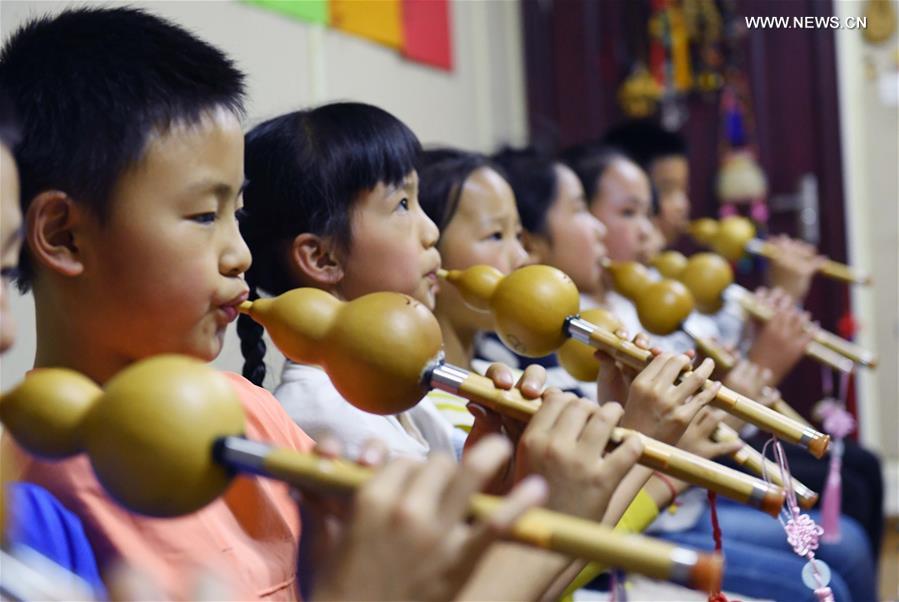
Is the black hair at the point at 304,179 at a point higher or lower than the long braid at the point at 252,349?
higher

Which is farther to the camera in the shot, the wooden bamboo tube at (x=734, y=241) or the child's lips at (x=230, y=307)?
the wooden bamboo tube at (x=734, y=241)

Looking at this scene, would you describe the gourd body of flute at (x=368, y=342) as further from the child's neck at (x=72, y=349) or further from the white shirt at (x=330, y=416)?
the white shirt at (x=330, y=416)

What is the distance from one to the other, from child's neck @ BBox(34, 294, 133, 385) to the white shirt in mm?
303

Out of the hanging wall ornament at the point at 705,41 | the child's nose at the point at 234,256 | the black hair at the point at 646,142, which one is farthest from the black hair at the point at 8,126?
the hanging wall ornament at the point at 705,41

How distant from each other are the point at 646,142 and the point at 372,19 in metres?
0.95

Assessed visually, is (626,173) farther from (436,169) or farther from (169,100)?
(169,100)

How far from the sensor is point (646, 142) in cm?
307

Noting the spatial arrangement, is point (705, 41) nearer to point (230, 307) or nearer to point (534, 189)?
point (534, 189)

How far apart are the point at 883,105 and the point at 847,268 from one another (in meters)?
0.55

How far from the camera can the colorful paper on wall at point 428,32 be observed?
273cm

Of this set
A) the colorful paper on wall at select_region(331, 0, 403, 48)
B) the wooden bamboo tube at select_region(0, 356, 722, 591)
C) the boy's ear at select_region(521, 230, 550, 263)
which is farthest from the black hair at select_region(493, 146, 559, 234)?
the wooden bamboo tube at select_region(0, 356, 722, 591)

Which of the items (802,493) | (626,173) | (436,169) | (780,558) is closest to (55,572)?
(802,493)
